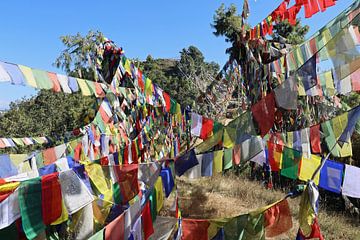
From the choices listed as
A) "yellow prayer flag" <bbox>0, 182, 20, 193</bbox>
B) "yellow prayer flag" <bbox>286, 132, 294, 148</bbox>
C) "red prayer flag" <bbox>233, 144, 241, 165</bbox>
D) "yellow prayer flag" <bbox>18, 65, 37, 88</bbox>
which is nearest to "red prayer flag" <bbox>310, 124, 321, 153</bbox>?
"yellow prayer flag" <bbox>286, 132, 294, 148</bbox>

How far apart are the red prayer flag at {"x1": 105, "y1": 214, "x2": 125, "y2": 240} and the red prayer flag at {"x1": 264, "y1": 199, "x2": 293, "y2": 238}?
160cm

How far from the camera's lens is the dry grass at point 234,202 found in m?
6.96

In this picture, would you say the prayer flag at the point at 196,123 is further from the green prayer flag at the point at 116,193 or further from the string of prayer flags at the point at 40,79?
the green prayer flag at the point at 116,193

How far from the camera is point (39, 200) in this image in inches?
125

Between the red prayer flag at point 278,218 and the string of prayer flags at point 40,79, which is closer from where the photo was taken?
the red prayer flag at point 278,218

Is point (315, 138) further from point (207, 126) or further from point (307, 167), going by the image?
point (207, 126)

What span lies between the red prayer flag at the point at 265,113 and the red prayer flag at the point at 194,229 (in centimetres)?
137

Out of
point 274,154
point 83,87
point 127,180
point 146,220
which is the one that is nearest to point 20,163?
point 83,87

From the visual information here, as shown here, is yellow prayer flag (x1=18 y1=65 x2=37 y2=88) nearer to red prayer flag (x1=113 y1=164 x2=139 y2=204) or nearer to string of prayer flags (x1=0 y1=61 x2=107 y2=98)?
string of prayer flags (x1=0 y1=61 x2=107 y2=98)

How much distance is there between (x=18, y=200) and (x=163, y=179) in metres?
1.44

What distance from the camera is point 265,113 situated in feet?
11.3

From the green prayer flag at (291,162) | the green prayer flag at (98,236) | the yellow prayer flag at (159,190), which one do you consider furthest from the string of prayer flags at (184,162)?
the green prayer flag at (291,162)

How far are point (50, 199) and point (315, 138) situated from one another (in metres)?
3.42

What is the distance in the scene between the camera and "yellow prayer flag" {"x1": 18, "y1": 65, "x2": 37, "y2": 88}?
16.2 feet
